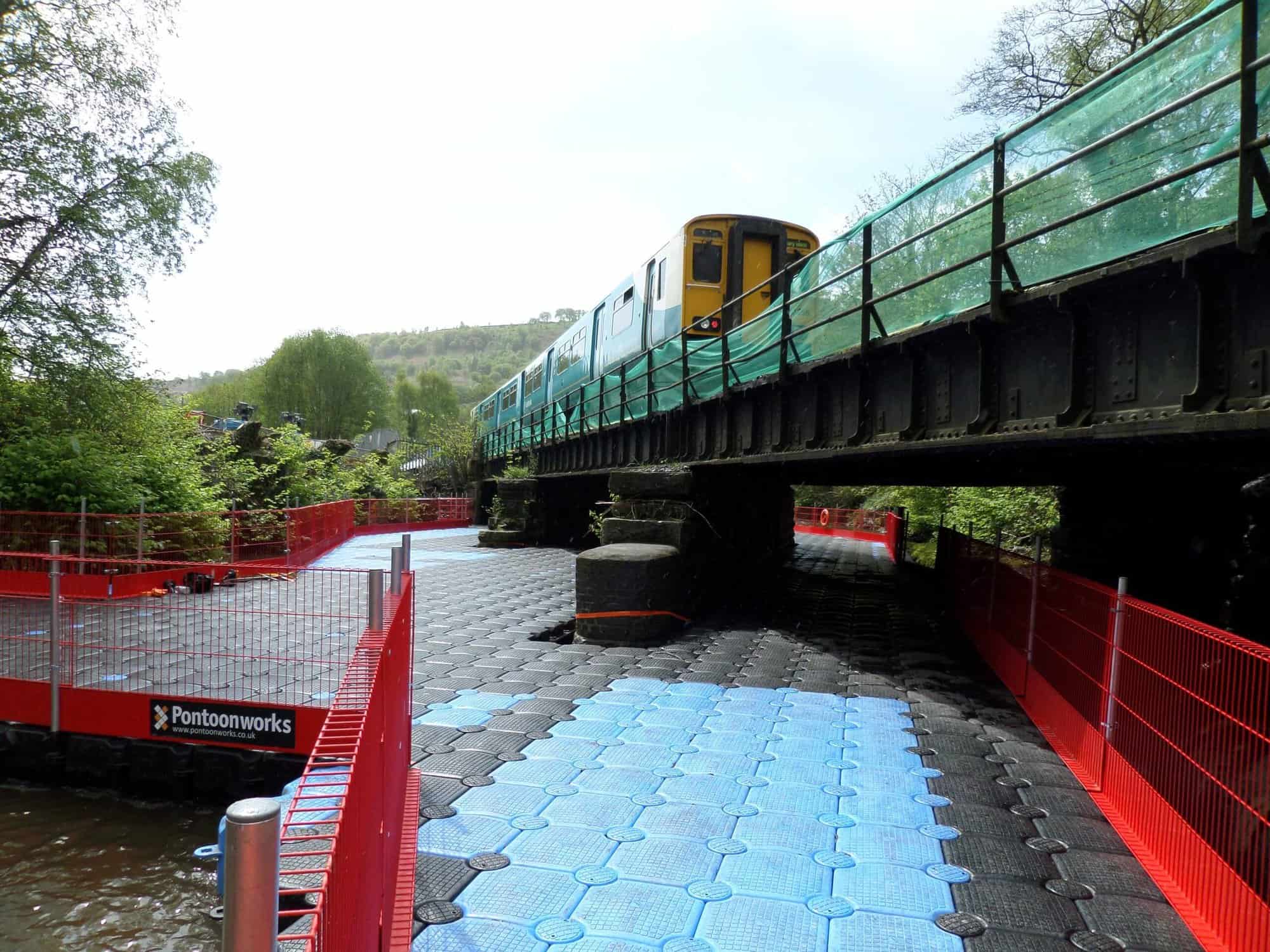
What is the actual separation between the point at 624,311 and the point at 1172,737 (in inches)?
587

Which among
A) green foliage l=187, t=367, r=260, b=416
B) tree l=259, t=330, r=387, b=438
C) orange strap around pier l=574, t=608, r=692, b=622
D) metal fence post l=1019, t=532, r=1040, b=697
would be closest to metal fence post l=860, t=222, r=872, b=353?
metal fence post l=1019, t=532, r=1040, b=697

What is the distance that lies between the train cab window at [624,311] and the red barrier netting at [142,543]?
792 centimetres

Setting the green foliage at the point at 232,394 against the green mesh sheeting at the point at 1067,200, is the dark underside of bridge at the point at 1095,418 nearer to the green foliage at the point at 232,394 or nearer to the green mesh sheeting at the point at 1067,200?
the green mesh sheeting at the point at 1067,200

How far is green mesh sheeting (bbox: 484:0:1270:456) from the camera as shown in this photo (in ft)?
13.5

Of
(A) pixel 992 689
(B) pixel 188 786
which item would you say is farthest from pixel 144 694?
(A) pixel 992 689

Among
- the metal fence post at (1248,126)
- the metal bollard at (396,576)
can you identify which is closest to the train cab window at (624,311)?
the metal bollard at (396,576)

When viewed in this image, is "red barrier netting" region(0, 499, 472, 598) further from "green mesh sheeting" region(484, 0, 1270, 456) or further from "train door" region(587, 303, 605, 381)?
"train door" region(587, 303, 605, 381)

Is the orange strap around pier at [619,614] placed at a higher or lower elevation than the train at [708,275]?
lower

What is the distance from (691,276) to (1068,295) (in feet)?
30.7

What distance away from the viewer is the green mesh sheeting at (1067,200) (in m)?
4.12

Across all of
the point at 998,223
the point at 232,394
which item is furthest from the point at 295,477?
the point at 232,394

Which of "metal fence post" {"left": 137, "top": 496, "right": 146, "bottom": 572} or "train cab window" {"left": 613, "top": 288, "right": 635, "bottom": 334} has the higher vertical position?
"train cab window" {"left": 613, "top": 288, "right": 635, "bottom": 334}

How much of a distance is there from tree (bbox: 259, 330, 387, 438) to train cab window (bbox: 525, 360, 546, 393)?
44.8 meters

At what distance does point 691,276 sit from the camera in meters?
14.1
